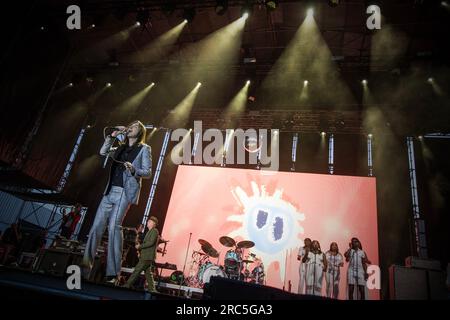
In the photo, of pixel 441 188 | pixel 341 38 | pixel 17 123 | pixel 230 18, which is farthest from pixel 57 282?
pixel 441 188

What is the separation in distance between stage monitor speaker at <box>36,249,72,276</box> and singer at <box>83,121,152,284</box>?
1.37m

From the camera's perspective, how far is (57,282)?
237 centimetres

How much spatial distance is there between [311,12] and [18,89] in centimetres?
788

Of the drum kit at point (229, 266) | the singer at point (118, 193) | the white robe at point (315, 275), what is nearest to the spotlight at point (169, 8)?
the singer at point (118, 193)

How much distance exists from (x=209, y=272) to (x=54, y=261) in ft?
11.9

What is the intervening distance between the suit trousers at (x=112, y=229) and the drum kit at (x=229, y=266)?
4028 millimetres

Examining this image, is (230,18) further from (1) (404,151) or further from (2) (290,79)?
(1) (404,151)

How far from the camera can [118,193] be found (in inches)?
126

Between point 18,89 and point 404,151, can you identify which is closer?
point 18,89

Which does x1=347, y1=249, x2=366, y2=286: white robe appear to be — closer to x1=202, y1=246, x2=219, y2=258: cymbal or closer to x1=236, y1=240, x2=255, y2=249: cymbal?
x1=236, y1=240, x2=255, y2=249: cymbal

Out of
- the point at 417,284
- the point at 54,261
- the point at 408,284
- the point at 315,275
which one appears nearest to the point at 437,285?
the point at 417,284

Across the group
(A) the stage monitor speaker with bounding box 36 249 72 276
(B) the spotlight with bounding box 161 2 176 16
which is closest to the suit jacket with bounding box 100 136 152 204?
(A) the stage monitor speaker with bounding box 36 249 72 276

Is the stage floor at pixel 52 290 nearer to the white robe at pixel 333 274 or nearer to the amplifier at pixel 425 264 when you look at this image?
the amplifier at pixel 425 264

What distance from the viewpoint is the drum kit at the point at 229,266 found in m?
6.84
